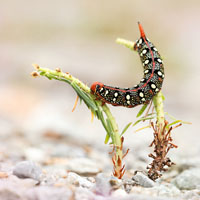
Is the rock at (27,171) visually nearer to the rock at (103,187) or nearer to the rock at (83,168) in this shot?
the rock at (103,187)

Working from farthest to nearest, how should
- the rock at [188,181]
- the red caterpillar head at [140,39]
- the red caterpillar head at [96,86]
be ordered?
the rock at [188,181] → the red caterpillar head at [140,39] → the red caterpillar head at [96,86]

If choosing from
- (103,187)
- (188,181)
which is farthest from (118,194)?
(188,181)

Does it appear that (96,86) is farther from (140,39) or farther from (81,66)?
(81,66)

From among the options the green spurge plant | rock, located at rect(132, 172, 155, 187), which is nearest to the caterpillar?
the green spurge plant

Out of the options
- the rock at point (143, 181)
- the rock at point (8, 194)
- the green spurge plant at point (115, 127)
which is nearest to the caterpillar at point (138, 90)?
the green spurge plant at point (115, 127)

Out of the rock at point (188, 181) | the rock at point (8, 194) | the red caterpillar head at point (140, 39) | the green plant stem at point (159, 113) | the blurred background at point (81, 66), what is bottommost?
the rock at point (8, 194)

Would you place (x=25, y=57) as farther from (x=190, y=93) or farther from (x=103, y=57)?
(x=190, y=93)

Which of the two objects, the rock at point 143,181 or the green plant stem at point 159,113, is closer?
the rock at point 143,181
